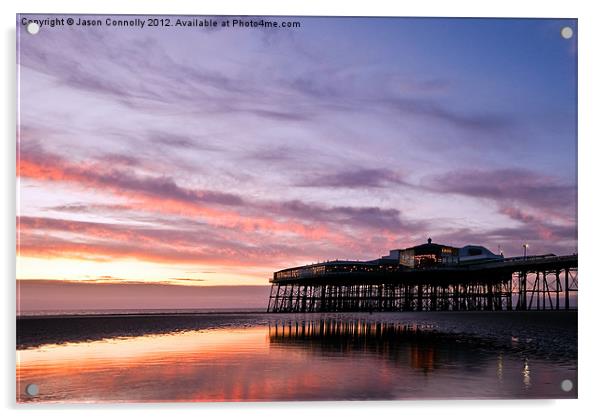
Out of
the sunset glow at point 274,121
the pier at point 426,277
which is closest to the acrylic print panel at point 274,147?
the sunset glow at point 274,121

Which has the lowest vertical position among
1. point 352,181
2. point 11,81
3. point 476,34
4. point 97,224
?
point 97,224

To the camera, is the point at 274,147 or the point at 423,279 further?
the point at 423,279

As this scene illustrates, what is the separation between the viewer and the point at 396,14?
1062cm

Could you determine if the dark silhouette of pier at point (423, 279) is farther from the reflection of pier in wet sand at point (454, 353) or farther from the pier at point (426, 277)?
the reflection of pier in wet sand at point (454, 353)

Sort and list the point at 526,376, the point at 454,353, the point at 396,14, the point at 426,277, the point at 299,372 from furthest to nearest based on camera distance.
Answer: the point at 426,277 → the point at 454,353 → the point at 299,372 → the point at 526,376 → the point at 396,14

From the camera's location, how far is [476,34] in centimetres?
1094

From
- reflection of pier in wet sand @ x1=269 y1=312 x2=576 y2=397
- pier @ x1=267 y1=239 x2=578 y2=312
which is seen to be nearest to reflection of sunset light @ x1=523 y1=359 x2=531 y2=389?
reflection of pier in wet sand @ x1=269 y1=312 x2=576 y2=397

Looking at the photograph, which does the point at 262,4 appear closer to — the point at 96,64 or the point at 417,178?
the point at 96,64

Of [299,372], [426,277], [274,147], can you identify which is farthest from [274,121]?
[426,277]

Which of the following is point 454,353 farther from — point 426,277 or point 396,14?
point 426,277

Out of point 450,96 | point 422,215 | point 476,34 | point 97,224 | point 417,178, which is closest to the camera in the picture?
point 476,34

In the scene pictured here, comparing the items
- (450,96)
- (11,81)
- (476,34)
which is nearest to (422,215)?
(450,96)

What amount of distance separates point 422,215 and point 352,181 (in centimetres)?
211

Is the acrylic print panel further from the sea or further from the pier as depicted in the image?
the pier
